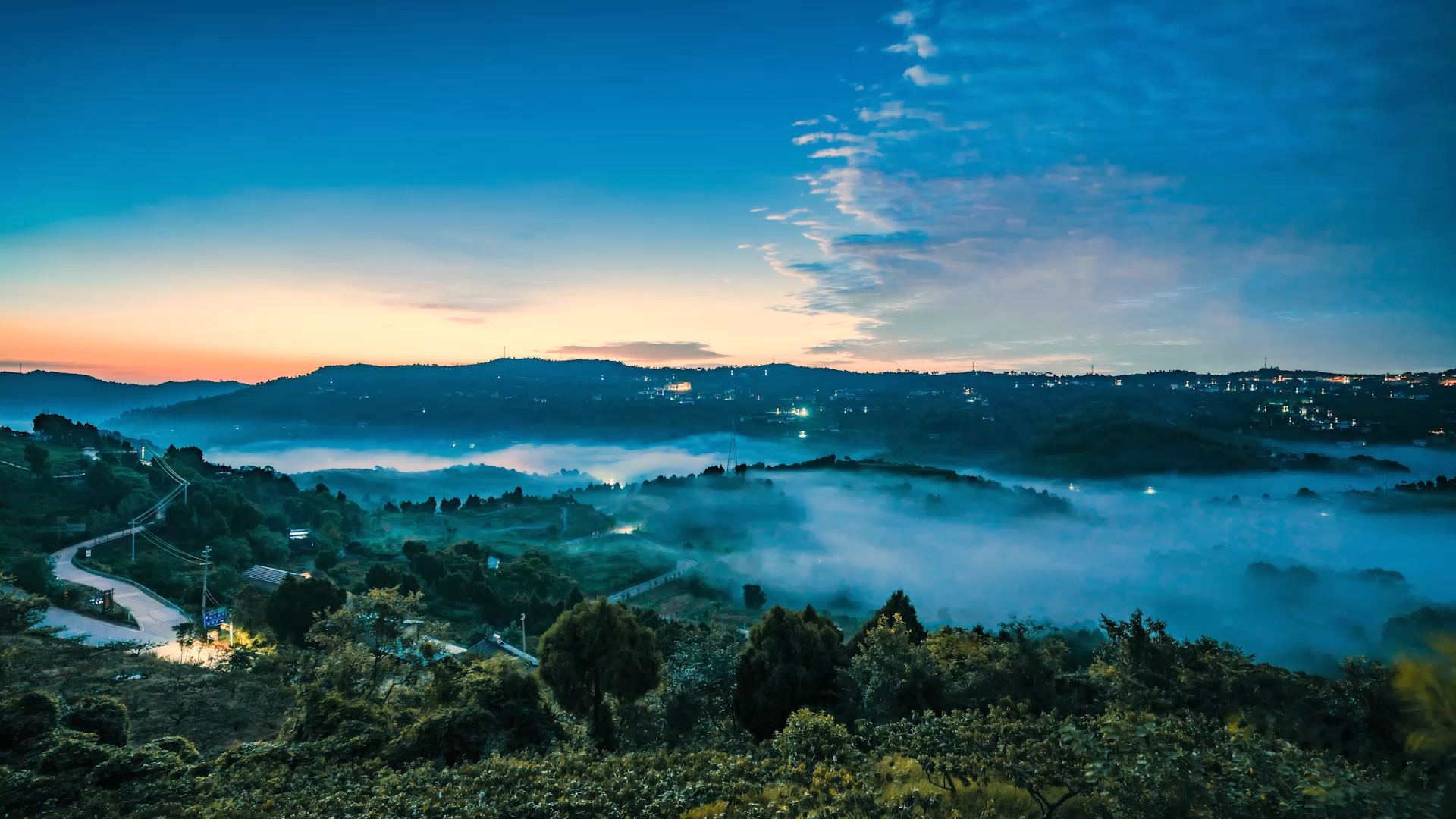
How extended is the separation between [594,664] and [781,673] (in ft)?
26.7

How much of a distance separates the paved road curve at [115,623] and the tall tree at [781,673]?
41286 mm

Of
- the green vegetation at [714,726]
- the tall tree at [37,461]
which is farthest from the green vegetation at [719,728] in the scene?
the tall tree at [37,461]

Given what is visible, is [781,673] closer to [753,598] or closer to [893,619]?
[893,619]

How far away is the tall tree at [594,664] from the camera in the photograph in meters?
26.8

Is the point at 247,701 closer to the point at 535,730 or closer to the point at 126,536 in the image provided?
the point at 535,730

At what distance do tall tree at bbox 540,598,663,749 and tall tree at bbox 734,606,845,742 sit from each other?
15.2ft

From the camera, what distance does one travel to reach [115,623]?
175ft

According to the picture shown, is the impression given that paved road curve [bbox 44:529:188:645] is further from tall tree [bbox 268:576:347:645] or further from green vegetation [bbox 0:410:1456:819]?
tall tree [bbox 268:576:347:645]

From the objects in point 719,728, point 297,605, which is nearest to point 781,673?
point 719,728

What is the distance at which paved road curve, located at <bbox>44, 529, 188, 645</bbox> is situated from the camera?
1950 inches

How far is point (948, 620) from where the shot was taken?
427 ft

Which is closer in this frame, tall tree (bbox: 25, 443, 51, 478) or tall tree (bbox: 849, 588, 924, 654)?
tall tree (bbox: 849, 588, 924, 654)

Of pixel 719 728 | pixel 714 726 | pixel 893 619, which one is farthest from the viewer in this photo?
pixel 893 619

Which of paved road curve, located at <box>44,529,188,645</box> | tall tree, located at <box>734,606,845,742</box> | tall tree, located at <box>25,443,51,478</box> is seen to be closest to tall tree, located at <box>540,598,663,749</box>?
tall tree, located at <box>734,606,845,742</box>
